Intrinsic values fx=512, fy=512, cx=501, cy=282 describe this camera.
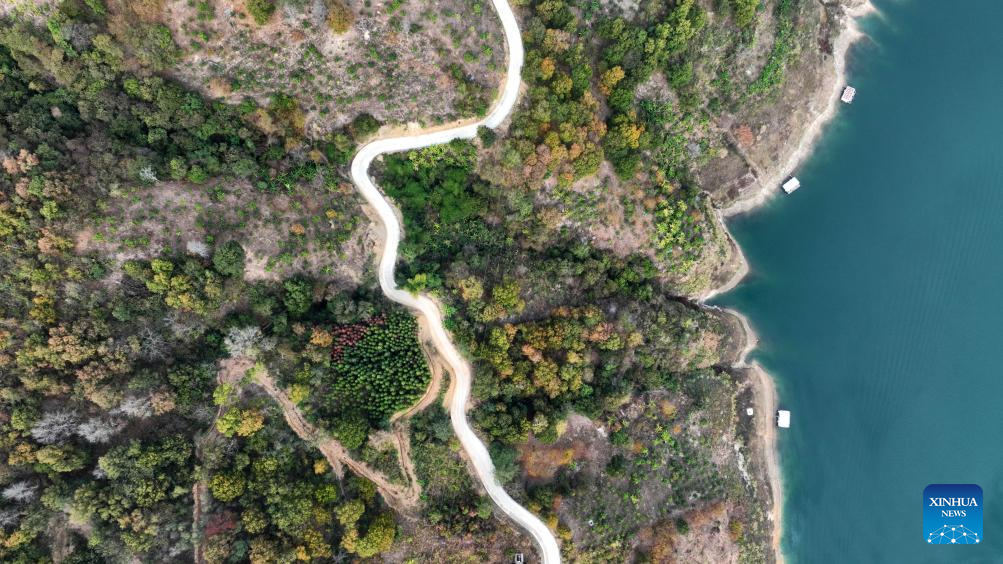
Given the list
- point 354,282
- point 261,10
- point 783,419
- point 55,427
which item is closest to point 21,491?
point 55,427

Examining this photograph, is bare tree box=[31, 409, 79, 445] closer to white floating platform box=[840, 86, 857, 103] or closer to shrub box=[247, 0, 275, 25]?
shrub box=[247, 0, 275, 25]

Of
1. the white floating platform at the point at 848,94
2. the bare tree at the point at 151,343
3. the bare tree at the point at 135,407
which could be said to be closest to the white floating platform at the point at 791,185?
the white floating platform at the point at 848,94

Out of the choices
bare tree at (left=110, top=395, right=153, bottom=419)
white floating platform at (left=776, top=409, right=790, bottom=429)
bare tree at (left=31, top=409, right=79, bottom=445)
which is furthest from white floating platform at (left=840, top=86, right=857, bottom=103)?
bare tree at (left=31, top=409, right=79, bottom=445)

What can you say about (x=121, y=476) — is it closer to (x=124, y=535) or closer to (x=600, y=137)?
(x=124, y=535)

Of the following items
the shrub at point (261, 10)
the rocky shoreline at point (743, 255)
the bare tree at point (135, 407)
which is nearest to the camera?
the shrub at point (261, 10)

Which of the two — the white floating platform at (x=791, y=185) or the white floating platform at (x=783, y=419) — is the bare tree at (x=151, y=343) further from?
the white floating platform at (x=791, y=185)

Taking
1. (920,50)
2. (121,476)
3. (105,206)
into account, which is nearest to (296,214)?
(105,206)
